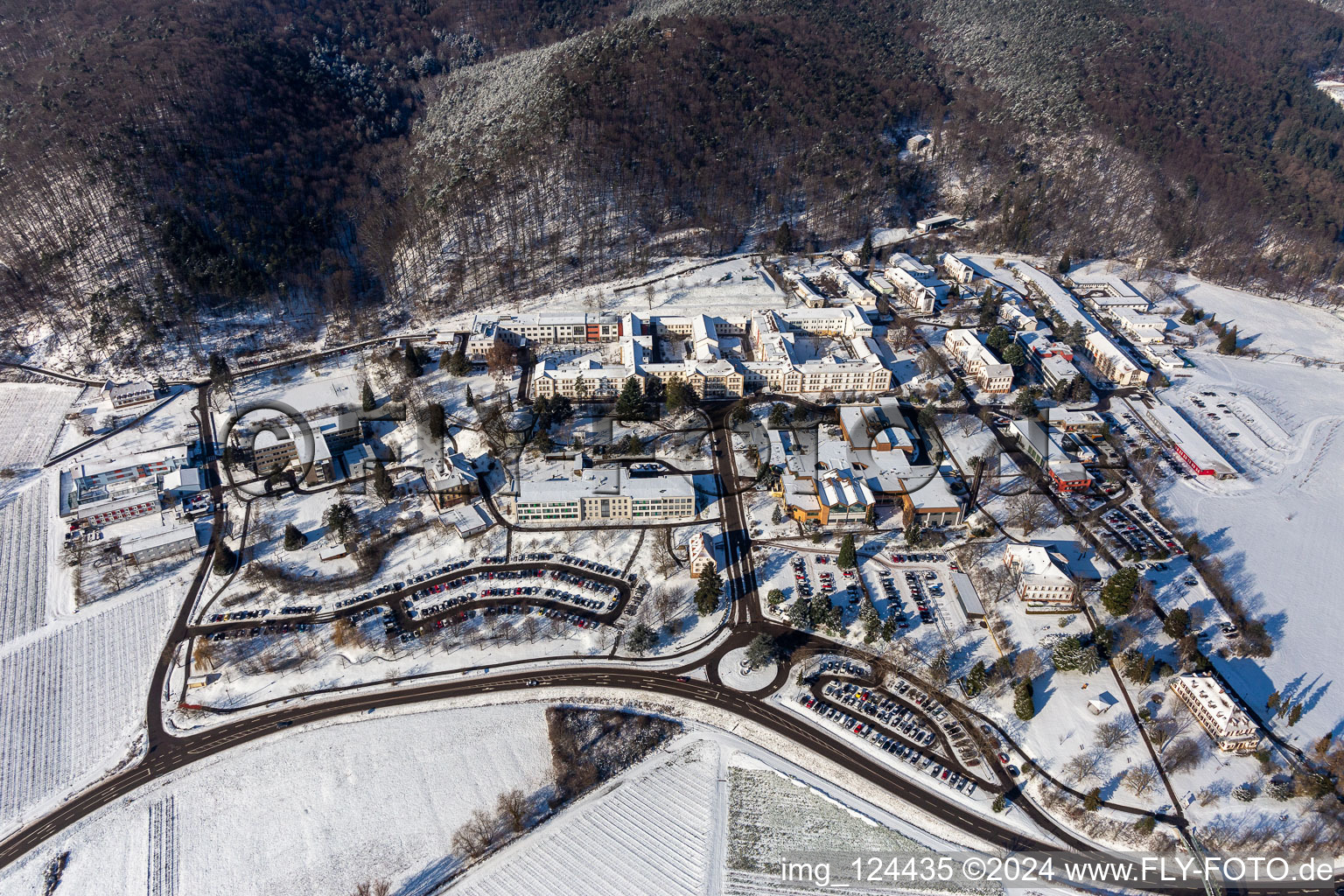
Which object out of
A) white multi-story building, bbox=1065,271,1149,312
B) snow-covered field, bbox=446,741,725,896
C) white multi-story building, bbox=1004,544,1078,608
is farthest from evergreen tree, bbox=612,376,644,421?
white multi-story building, bbox=1065,271,1149,312

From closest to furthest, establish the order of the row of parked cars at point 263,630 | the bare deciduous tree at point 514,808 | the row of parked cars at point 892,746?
the bare deciduous tree at point 514,808, the row of parked cars at point 892,746, the row of parked cars at point 263,630

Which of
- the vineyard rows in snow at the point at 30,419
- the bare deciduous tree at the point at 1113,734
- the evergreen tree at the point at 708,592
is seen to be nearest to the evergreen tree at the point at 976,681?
the bare deciduous tree at the point at 1113,734

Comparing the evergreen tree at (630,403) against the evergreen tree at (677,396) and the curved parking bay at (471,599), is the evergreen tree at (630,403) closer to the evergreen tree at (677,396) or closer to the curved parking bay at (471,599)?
the evergreen tree at (677,396)

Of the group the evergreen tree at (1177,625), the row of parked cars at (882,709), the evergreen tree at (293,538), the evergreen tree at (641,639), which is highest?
the evergreen tree at (293,538)

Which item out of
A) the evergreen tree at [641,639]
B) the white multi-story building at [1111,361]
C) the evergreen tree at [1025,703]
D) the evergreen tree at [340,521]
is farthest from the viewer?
the white multi-story building at [1111,361]

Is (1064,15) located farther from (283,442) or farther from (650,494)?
(283,442)

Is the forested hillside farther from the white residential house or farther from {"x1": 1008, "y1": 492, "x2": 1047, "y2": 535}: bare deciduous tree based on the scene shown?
{"x1": 1008, "y1": 492, "x2": 1047, "y2": 535}: bare deciduous tree

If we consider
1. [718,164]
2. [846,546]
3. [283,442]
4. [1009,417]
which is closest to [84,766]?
[283,442]
